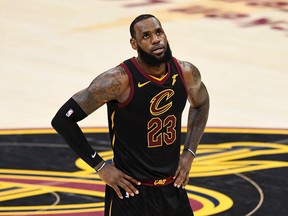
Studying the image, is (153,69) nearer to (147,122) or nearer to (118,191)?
(147,122)

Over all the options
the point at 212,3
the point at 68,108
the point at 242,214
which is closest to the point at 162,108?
the point at 68,108

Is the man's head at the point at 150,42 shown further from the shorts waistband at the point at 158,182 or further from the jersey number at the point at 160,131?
the shorts waistband at the point at 158,182

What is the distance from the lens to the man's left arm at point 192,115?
7.01m

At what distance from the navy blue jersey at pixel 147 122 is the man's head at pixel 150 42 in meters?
0.14

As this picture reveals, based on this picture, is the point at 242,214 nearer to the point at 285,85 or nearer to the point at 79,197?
the point at 79,197

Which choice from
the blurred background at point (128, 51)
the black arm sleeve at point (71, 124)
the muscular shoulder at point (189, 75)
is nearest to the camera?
the black arm sleeve at point (71, 124)

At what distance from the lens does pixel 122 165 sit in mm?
6855

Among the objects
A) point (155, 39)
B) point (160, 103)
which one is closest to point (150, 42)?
point (155, 39)

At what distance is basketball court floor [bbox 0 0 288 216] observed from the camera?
389 inches

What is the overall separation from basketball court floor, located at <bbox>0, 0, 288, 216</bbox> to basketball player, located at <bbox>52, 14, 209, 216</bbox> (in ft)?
8.26

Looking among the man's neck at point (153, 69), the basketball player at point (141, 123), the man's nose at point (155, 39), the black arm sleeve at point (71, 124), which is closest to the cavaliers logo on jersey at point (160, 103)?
the basketball player at point (141, 123)

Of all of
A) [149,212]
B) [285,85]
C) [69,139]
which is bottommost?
[285,85]

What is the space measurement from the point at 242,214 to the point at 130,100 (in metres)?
3.00

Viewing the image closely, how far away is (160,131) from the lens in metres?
6.81
